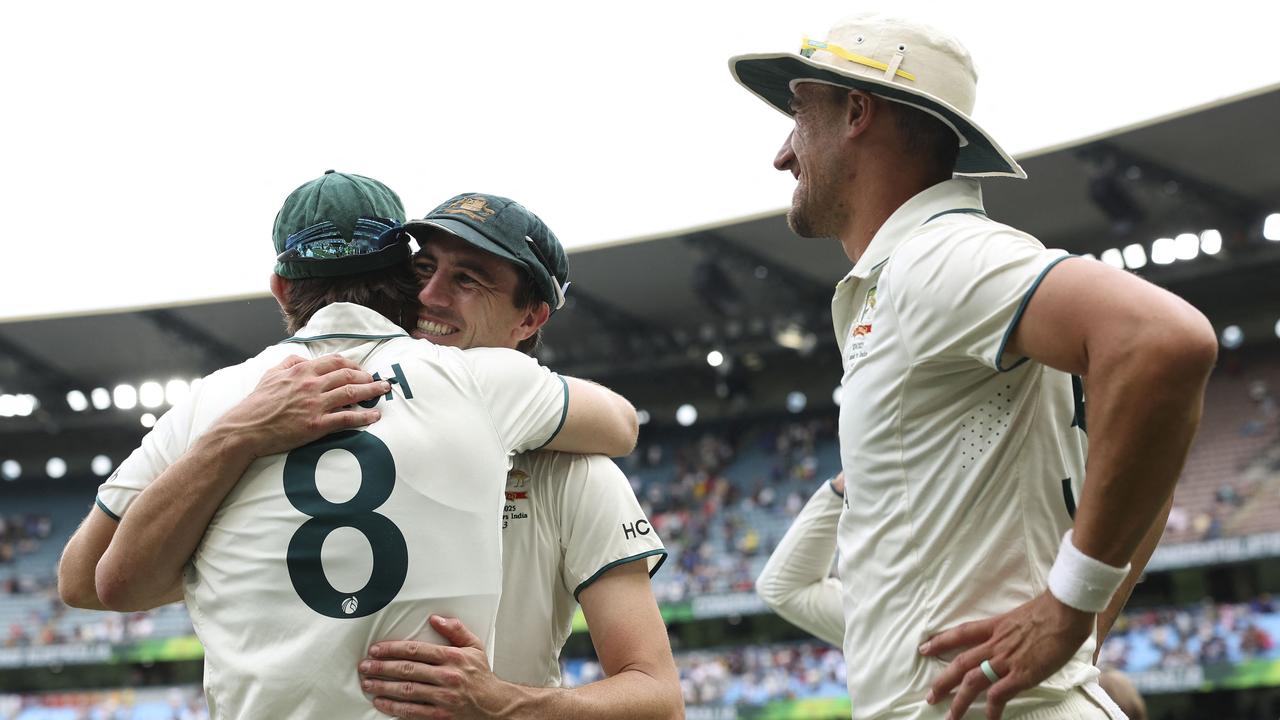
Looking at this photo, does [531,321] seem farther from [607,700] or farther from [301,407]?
[607,700]

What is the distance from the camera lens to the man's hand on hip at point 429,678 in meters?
2.08

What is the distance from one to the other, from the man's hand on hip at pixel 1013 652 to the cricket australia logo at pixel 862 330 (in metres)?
0.59

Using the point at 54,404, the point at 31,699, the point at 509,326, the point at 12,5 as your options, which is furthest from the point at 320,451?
the point at 54,404

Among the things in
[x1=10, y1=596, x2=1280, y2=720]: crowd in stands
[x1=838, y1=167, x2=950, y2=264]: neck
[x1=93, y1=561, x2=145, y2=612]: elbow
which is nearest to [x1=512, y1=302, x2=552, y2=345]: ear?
[x1=838, y1=167, x2=950, y2=264]: neck

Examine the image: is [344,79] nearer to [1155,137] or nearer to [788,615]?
[1155,137]

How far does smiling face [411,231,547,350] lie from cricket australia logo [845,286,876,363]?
92cm

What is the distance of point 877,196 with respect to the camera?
2.56 meters

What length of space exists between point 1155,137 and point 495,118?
13806 mm

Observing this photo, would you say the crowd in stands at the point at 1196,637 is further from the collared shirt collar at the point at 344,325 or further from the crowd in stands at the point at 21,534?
the crowd in stands at the point at 21,534

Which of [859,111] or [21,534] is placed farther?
[21,534]

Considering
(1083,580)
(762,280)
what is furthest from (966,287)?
(762,280)

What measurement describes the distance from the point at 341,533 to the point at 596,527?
2.18 ft

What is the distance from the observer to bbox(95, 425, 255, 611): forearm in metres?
2.16

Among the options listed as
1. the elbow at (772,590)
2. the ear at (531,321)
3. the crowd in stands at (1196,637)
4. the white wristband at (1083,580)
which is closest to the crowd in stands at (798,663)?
the crowd in stands at (1196,637)
